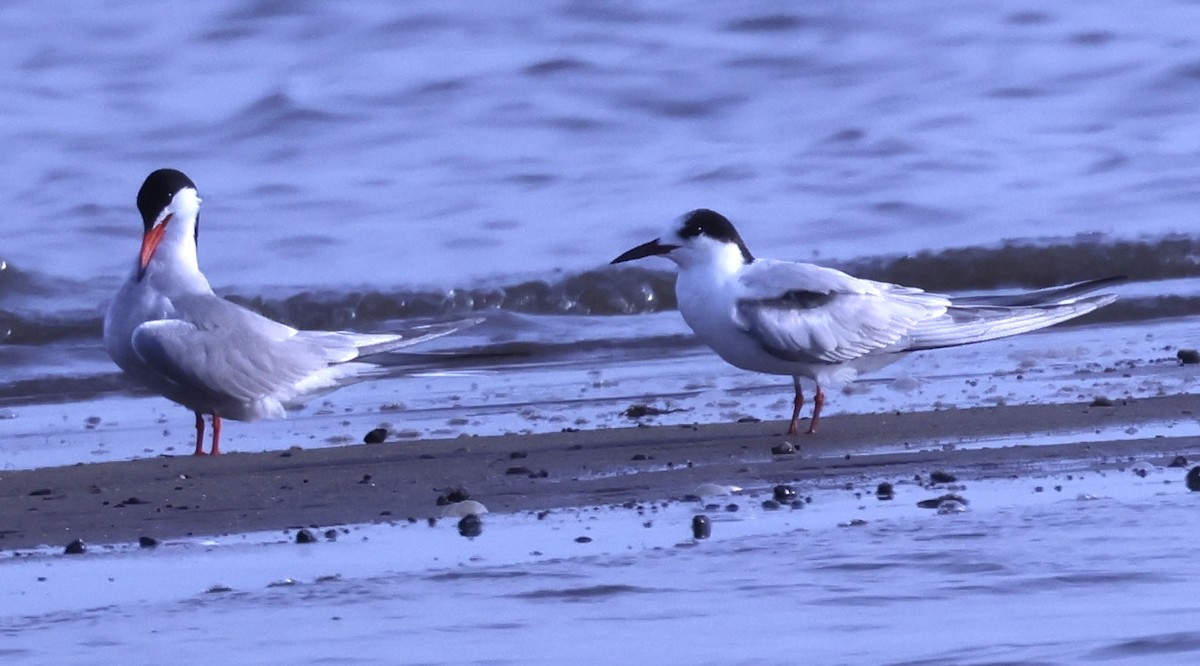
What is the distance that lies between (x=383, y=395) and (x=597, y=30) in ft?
21.1

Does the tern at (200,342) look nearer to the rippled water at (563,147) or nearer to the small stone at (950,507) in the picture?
the rippled water at (563,147)

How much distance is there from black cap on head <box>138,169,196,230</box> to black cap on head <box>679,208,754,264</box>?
154 cm

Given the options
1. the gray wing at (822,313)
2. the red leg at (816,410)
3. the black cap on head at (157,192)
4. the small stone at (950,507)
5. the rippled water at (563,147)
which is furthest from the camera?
the rippled water at (563,147)

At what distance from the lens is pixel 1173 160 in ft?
34.9

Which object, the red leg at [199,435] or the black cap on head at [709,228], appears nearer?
the red leg at [199,435]

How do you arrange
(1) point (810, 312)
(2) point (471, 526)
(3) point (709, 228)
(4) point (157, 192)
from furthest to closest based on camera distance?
1. (4) point (157, 192)
2. (3) point (709, 228)
3. (1) point (810, 312)
4. (2) point (471, 526)

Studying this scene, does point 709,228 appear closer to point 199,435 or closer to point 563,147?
point 199,435

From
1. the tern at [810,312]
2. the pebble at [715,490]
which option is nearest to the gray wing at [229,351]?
the tern at [810,312]

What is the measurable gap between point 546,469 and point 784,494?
0.68 metres

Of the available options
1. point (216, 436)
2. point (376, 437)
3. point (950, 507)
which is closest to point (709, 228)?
point (376, 437)

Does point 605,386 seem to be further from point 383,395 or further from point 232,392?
point 232,392

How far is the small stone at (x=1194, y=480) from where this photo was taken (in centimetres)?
463

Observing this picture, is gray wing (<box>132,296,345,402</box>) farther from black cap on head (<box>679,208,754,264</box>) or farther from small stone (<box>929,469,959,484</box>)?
small stone (<box>929,469,959,484</box>)

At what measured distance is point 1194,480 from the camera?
4656 millimetres
